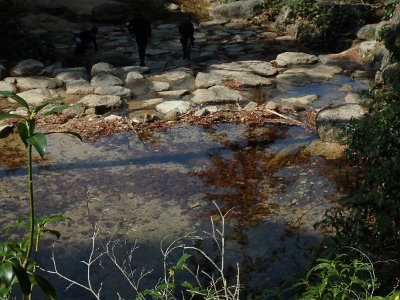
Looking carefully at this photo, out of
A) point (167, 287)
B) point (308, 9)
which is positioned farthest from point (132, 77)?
point (167, 287)

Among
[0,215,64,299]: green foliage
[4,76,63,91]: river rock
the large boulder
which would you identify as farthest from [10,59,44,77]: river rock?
[0,215,64,299]: green foliage

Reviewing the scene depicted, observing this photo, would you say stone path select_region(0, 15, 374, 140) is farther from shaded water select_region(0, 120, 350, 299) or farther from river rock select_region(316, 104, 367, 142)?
shaded water select_region(0, 120, 350, 299)

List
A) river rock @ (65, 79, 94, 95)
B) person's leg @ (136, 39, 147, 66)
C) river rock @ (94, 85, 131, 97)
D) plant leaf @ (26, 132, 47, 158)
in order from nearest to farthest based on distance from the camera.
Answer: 1. plant leaf @ (26, 132, 47, 158)
2. river rock @ (94, 85, 131, 97)
3. river rock @ (65, 79, 94, 95)
4. person's leg @ (136, 39, 147, 66)

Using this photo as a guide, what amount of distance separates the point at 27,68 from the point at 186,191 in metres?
6.77

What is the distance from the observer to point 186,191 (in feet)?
23.6

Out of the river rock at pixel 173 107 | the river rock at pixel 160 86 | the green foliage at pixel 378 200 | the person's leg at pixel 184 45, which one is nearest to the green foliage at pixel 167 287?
the green foliage at pixel 378 200

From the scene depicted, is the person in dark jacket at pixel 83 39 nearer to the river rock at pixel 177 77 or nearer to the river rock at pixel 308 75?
the river rock at pixel 177 77

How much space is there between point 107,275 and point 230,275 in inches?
48.5

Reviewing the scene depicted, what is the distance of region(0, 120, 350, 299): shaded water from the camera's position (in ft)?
19.2

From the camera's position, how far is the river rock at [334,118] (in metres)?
8.39

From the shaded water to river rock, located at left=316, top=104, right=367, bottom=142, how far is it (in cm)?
36

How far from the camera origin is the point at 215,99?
10.5 metres

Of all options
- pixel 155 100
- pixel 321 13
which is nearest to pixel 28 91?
pixel 155 100

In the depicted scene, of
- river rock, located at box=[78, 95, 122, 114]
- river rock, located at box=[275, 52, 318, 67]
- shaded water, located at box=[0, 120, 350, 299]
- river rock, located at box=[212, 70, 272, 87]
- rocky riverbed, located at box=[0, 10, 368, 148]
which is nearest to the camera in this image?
shaded water, located at box=[0, 120, 350, 299]
